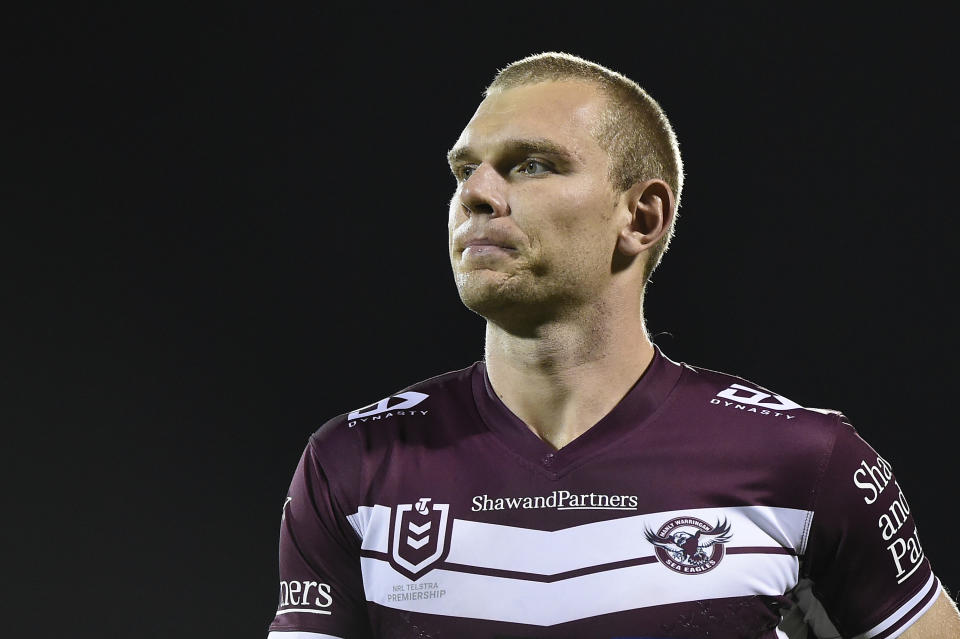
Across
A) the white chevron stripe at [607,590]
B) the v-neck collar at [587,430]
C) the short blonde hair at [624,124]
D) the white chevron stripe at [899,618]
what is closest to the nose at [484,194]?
the short blonde hair at [624,124]

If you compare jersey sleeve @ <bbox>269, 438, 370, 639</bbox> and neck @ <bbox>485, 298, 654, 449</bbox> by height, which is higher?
neck @ <bbox>485, 298, 654, 449</bbox>

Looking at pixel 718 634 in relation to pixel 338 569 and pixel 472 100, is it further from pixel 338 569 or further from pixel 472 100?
pixel 472 100

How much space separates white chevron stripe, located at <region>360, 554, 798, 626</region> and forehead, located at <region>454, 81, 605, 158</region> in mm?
564

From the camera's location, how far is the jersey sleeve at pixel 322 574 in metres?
1.69

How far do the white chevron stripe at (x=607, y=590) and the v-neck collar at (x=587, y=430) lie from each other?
158mm

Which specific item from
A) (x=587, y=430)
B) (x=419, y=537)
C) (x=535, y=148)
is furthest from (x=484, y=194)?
(x=419, y=537)

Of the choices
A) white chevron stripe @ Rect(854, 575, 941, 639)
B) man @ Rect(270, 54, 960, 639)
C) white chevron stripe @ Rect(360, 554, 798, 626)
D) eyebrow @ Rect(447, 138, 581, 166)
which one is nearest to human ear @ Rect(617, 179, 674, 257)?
man @ Rect(270, 54, 960, 639)

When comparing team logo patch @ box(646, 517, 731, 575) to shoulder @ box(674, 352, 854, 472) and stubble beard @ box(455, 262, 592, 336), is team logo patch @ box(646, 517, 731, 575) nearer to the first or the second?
shoulder @ box(674, 352, 854, 472)

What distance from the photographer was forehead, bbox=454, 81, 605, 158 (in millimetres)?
1645

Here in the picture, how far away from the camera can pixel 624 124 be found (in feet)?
5.62

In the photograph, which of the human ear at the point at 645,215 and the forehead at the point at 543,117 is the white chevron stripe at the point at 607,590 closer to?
the human ear at the point at 645,215

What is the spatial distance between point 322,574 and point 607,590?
0.41 meters

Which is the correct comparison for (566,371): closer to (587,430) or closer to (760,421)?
(587,430)

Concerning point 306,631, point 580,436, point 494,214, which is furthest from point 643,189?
point 306,631
